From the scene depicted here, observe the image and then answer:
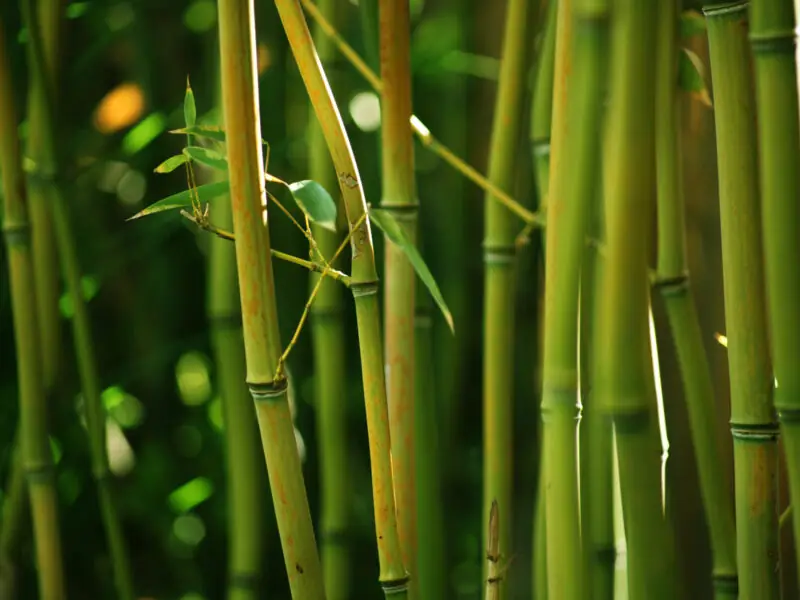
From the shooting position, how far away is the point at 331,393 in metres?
0.70

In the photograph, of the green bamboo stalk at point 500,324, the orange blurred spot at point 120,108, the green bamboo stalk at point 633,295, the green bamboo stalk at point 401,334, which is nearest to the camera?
the green bamboo stalk at point 633,295

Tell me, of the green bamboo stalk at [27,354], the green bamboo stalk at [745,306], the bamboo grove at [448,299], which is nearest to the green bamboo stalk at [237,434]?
the bamboo grove at [448,299]

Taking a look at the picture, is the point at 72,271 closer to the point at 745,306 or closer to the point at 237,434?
the point at 237,434

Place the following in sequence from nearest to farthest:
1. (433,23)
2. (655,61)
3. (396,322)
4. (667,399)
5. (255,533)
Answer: (655,61) < (396,322) < (255,533) < (667,399) < (433,23)

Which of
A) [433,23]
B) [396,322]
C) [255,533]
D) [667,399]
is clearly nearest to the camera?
[396,322]

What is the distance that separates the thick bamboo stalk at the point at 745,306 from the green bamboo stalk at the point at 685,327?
0.07 metres

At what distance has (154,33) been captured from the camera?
38.1 inches

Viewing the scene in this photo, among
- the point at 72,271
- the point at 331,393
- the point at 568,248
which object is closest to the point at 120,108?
the point at 72,271

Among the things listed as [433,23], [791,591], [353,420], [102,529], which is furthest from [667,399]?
[102,529]

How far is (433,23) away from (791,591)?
0.59m

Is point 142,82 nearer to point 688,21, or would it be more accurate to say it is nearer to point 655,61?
point 688,21

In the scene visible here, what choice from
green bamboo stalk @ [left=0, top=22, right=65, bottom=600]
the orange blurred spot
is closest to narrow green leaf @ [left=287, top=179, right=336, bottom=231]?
green bamboo stalk @ [left=0, top=22, right=65, bottom=600]

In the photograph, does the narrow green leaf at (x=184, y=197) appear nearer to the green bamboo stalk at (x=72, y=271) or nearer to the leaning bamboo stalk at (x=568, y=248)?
the leaning bamboo stalk at (x=568, y=248)

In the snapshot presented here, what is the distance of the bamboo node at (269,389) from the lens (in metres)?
0.42
